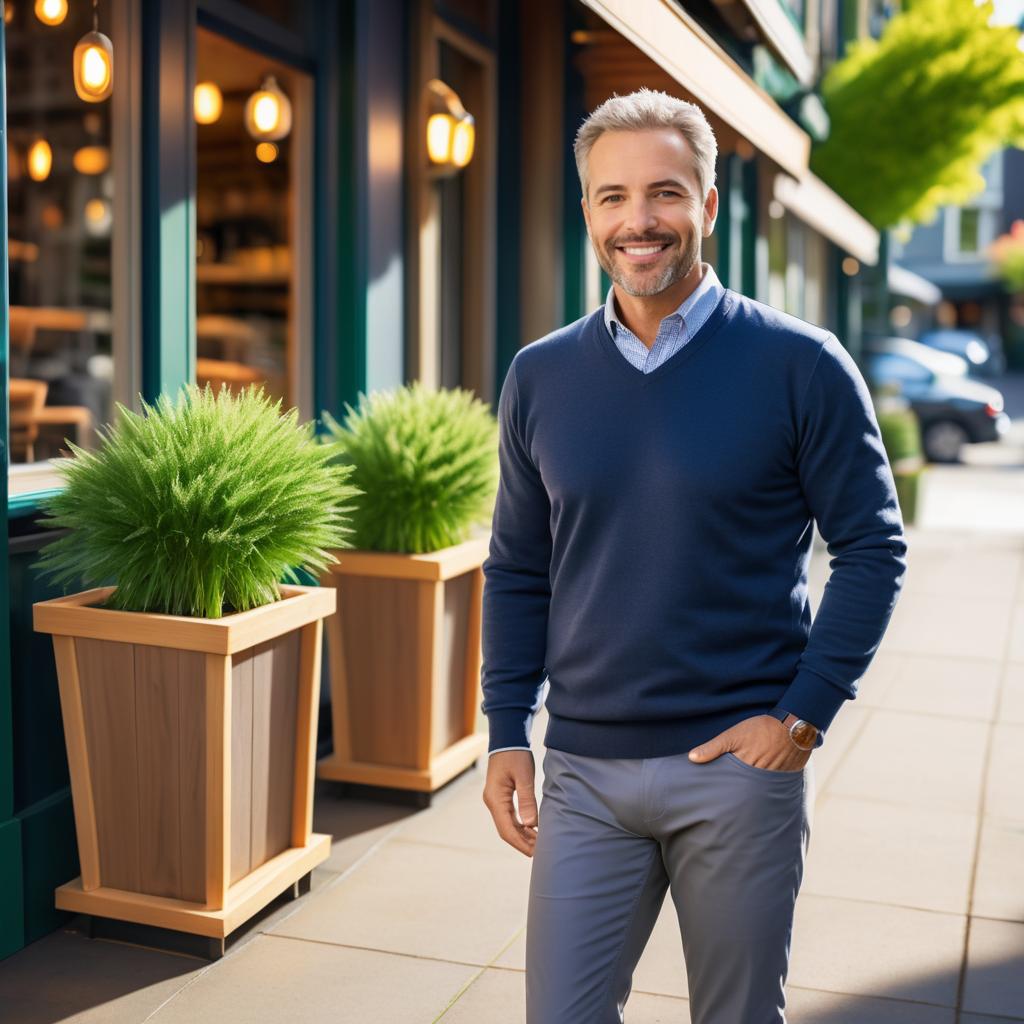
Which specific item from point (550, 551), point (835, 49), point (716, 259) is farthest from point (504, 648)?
point (835, 49)

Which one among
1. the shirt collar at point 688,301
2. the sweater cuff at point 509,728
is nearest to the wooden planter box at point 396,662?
the sweater cuff at point 509,728

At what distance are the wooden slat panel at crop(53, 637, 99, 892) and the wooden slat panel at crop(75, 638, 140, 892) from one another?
0.01 meters

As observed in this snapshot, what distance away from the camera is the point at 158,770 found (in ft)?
12.6

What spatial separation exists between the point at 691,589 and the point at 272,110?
4230 millimetres

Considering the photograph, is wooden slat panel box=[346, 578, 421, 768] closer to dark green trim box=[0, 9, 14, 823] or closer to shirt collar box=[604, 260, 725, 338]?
dark green trim box=[0, 9, 14, 823]

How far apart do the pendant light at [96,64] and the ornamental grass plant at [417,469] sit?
1288 mm

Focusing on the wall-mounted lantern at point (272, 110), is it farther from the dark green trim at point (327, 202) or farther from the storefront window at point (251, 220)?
the dark green trim at point (327, 202)

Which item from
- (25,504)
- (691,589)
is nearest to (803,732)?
(691,589)

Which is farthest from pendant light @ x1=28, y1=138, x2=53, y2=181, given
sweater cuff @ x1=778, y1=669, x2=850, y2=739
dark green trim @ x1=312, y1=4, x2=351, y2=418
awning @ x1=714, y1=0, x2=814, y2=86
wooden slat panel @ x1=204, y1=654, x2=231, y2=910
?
sweater cuff @ x1=778, y1=669, x2=850, y2=739

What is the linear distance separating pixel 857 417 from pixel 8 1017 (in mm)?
2501

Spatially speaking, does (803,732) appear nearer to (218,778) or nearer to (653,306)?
(653,306)

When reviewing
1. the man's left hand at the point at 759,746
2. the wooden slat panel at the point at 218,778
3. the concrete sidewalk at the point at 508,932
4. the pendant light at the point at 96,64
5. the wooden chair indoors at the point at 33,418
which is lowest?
the concrete sidewalk at the point at 508,932

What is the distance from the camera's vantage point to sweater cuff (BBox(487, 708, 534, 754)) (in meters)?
2.60

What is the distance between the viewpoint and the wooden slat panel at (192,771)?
375cm
